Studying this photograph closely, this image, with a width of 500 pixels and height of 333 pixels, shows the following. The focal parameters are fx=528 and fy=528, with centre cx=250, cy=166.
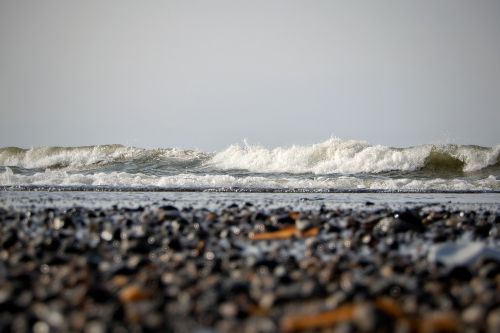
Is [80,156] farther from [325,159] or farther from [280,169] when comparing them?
[325,159]

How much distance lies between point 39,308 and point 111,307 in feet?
1.45

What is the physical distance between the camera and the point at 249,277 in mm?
3883

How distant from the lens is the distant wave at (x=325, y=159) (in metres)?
25.0

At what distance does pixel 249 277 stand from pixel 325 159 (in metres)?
23.2

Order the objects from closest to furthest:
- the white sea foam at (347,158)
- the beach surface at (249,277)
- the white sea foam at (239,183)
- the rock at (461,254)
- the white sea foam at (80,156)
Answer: the beach surface at (249,277), the rock at (461,254), the white sea foam at (239,183), the white sea foam at (347,158), the white sea foam at (80,156)

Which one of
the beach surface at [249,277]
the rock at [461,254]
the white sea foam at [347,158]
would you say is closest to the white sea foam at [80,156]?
the white sea foam at [347,158]

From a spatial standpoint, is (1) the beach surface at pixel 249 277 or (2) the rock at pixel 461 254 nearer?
(1) the beach surface at pixel 249 277

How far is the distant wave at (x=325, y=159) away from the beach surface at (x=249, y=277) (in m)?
18.1

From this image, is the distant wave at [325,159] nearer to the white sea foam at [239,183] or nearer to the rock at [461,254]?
the white sea foam at [239,183]

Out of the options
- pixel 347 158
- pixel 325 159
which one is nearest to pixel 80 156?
pixel 325 159

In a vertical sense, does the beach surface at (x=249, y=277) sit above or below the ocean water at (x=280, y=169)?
below

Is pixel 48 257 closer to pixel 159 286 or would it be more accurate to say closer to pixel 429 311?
pixel 159 286

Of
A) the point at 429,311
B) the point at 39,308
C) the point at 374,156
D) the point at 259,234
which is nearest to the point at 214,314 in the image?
the point at 39,308

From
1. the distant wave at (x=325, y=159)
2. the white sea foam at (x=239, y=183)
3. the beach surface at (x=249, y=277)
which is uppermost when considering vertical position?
the distant wave at (x=325, y=159)
